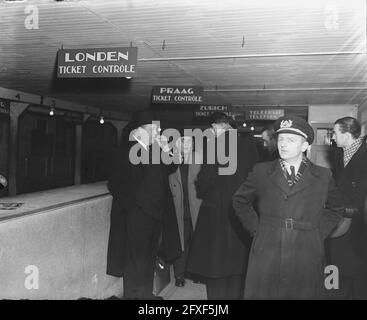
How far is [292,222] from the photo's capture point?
2.26 meters

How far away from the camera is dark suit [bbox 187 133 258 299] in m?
3.40

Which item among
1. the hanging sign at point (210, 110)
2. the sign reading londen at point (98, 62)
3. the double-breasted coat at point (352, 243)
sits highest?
the hanging sign at point (210, 110)

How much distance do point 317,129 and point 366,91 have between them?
189 cm

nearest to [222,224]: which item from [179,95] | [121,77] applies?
[121,77]

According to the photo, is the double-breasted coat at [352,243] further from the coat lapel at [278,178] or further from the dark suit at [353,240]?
the coat lapel at [278,178]

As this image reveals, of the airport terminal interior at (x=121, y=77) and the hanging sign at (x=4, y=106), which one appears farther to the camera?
the hanging sign at (x=4, y=106)

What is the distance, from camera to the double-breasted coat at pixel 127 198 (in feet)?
10.9

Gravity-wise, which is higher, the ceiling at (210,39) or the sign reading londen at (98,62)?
the ceiling at (210,39)

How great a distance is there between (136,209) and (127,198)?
0.12 metres

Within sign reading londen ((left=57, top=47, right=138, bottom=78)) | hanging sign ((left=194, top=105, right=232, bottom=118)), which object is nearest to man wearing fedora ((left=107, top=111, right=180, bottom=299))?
sign reading londen ((left=57, top=47, right=138, bottom=78))

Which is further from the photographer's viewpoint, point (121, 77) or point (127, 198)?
point (121, 77)

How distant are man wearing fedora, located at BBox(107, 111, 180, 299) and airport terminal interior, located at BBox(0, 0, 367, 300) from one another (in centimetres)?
13

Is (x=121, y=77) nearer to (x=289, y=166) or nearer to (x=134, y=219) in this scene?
(x=134, y=219)

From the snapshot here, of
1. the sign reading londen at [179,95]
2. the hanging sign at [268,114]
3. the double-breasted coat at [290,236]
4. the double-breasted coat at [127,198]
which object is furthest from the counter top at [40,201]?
the hanging sign at [268,114]
